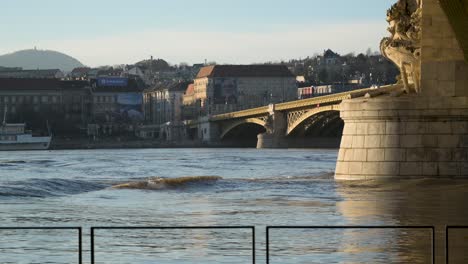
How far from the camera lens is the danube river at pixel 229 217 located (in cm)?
2162

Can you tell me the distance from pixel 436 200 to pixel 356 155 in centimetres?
633

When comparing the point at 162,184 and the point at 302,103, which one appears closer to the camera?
the point at 162,184

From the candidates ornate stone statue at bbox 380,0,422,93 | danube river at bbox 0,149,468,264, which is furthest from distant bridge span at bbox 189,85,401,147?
ornate stone statue at bbox 380,0,422,93

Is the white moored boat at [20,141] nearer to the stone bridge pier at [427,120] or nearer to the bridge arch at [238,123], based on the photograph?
the bridge arch at [238,123]

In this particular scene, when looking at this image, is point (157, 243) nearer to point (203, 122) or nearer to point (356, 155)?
point (356, 155)

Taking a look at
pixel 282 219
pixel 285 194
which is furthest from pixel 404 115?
pixel 282 219

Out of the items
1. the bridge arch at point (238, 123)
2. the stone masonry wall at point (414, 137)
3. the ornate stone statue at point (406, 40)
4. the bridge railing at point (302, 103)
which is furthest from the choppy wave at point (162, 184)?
→ the bridge arch at point (238, 123)

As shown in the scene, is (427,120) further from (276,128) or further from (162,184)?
(276,128)

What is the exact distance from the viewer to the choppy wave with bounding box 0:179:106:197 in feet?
152

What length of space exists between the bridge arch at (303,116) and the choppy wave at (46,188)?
53824 millimetres

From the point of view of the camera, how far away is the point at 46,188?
50.2 m

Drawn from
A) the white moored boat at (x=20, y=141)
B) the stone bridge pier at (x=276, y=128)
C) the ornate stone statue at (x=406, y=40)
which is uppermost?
the ornate stone statue at (x=406, y=40)

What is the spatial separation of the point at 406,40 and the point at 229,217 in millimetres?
11781

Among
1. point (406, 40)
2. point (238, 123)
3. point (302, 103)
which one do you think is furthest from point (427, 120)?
point (238, 123)
